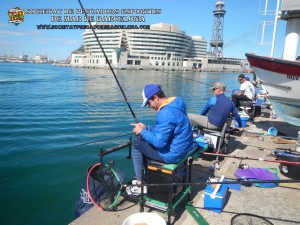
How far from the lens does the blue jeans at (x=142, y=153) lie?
3311 mm

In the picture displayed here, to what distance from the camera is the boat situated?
702 centimetres

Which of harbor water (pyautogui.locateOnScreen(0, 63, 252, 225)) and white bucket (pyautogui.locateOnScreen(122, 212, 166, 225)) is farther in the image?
harbor water (pyautogui.locateOnScreen(0, 63, 252, 225))

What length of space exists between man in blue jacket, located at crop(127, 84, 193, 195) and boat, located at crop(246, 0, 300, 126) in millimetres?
5315

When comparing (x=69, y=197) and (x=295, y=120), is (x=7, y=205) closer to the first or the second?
(x=69, y=197)

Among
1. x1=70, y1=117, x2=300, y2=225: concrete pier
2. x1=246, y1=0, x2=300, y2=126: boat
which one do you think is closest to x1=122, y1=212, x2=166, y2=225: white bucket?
x1=70, y1=117, x2=300, y2=225: concrete pier

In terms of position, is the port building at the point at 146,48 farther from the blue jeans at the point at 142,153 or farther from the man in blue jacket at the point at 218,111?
the blue jeans at the point at 142,153

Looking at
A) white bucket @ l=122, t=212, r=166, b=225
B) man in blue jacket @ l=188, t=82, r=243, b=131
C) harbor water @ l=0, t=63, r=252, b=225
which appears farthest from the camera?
harbor water @ l=0, t=63, r=252, b=225

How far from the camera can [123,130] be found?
12539 mm

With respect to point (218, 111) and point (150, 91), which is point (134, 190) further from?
point (218, 111)

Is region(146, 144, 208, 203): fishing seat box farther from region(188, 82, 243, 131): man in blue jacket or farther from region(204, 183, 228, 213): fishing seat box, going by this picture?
region(188, 82, 243, 131): man in blue jacket

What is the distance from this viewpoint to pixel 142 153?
3.42m

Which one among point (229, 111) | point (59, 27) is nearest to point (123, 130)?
point (229, 111)

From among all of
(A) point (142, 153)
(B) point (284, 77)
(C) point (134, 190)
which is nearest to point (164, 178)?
(A) point (142, 153)

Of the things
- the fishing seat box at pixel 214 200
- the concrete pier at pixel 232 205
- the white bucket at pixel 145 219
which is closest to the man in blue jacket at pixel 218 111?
the concrete pier at pixel 232 205
